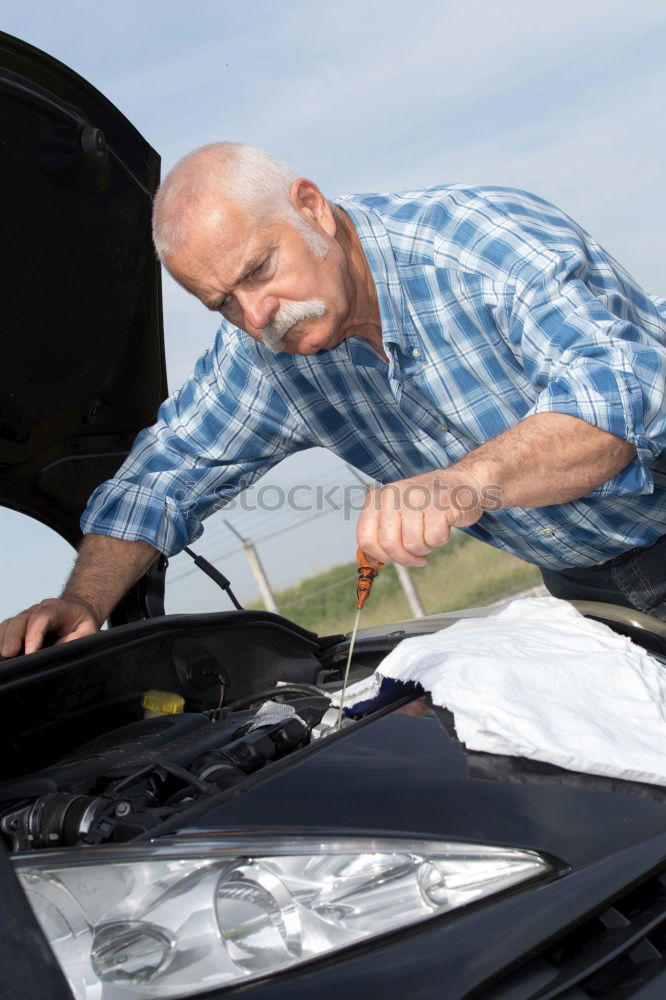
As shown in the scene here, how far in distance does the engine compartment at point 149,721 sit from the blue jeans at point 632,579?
0.79 m

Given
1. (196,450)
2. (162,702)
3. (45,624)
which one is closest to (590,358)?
(162,702)

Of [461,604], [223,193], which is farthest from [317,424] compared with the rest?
[461,604]

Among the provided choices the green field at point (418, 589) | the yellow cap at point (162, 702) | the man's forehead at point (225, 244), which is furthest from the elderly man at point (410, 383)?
the green field at point (418, 589)

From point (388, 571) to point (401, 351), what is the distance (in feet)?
33.5

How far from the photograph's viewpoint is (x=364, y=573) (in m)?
1.77

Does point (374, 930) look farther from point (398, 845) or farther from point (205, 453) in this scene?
point (205, 453)

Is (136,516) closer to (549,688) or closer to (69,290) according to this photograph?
(69,290)

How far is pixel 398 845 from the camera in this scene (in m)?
1.13

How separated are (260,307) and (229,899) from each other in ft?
4.88

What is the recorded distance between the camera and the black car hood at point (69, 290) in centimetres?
212

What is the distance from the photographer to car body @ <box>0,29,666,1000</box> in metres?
1.01

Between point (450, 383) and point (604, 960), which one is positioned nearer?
point (604, 960)

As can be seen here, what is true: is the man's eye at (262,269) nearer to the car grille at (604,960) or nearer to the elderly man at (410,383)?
the elderly man at (410,383)

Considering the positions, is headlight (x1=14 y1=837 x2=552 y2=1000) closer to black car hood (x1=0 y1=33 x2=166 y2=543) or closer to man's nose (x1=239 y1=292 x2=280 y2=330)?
man's nose (x1=239 y1=292 x2=280 y2=330)
